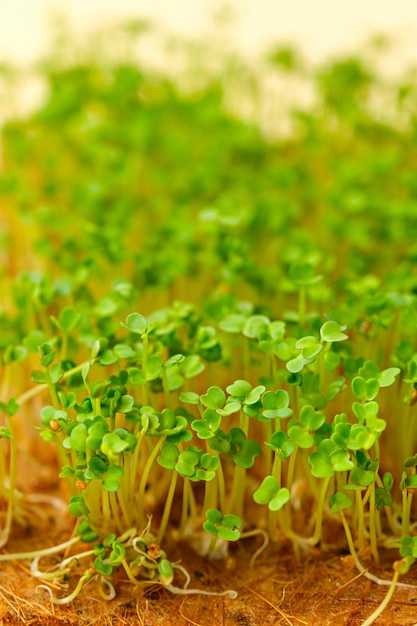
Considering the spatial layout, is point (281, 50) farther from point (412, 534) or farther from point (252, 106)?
point (412, 534)

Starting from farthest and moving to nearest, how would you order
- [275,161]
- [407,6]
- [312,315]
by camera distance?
[407,6] → [275,161] → [312,315]

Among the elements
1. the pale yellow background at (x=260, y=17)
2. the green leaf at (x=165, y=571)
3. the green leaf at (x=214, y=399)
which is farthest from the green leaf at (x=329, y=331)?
the pale yellow background at (x=260, y=17)

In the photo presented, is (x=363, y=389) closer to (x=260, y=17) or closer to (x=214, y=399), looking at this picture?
(x=214, y=399)

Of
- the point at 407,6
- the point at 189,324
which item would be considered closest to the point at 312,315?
the point at 189,324

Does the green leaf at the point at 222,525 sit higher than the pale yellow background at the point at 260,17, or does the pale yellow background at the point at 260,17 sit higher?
the pale yellow background at the point at 260,17

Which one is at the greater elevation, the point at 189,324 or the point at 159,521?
the point at 189,324

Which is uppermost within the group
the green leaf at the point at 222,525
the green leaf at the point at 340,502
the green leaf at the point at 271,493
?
the green leaf at the point at 271,493

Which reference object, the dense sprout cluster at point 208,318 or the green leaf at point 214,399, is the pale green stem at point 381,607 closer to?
the dense sprout cluster at point 208,318

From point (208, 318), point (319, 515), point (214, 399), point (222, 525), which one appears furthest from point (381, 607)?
point (208, 318)

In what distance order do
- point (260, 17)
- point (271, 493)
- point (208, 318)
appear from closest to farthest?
point (271, 493)
point (208, 318)
point (260, 17)
